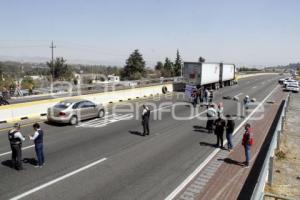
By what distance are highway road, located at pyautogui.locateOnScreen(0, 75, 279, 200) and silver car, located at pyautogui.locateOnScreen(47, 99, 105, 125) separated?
0.47 m

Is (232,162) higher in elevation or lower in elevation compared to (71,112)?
lower

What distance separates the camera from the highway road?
368 inches

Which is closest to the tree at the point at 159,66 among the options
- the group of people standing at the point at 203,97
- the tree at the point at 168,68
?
the tree at the point at 168,68

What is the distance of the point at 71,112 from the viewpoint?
18.6 m

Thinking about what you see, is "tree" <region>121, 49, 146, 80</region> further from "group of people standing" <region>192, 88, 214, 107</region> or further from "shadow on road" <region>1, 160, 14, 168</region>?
"shadow on road" <region>1, 160, 14, 168</region>

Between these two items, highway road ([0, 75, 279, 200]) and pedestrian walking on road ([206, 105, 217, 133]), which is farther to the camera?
pedestrian walking on road ([206, 105, 217, 133])

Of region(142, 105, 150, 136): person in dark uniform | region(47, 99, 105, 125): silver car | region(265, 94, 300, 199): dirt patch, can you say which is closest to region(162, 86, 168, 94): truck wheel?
region(47, 99, 105, 125): silver car

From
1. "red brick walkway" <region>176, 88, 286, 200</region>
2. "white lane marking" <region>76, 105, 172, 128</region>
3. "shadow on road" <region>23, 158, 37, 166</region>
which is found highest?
"white lane marking" <region>76, 105, 172, 128</region>

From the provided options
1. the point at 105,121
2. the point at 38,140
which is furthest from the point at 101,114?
the point at 38,140

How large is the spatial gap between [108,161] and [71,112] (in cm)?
729

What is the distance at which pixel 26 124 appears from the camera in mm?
18719

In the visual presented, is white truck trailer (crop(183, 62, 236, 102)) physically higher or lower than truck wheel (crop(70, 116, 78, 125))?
Answer: higher

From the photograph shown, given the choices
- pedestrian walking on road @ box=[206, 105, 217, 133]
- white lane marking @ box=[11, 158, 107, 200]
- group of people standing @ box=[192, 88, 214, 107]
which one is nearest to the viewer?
white lane marking @ box=[11, 158, 107, 200]

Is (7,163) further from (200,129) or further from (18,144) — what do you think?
(200,129)
